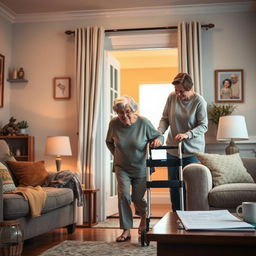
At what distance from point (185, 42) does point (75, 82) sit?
59.6 inches

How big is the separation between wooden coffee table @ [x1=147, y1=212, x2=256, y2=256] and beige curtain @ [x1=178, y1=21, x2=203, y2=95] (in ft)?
13.3

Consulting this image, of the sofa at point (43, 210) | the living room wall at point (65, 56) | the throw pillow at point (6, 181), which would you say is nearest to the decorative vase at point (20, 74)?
the living room wall at point (65, 56)

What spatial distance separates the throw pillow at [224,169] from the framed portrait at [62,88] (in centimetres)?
241

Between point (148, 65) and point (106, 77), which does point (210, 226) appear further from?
point (148, 65)

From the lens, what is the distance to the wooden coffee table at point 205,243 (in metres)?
1.46

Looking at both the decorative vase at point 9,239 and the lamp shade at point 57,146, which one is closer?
the decorative vase at point 9,239

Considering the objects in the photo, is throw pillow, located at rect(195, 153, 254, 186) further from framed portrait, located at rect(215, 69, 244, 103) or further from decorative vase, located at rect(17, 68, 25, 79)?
decorative vase, located at rect(17, 68, 25, 79)

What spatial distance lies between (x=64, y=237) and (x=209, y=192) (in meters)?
1.62

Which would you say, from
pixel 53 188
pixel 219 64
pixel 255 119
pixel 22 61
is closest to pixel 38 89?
pixel 22 61

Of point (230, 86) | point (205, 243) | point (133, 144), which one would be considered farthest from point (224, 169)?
point (205, 243)

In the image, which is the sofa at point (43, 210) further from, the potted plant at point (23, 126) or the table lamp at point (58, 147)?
the potted plant at point (23, 126)

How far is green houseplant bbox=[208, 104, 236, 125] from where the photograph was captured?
5309mm

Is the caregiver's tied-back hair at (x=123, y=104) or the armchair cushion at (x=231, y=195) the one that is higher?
the caregiver's tied-back hair at (x=123, y=104)

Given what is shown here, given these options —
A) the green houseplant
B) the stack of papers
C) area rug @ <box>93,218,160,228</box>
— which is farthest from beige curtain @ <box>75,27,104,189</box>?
the stack of papers
